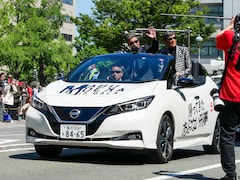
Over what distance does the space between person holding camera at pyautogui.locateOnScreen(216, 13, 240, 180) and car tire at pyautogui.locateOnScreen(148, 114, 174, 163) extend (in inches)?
77.5

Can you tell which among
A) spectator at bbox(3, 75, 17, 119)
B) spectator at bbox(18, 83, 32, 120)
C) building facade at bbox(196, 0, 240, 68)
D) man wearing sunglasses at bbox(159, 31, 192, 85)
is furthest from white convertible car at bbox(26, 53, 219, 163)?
building facade at bbox(196, 0, 240, 68)

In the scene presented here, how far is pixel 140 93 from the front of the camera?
8445 millimetres

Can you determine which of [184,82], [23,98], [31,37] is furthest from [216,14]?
[184,82]

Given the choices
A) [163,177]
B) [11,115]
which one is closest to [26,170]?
[163,177]

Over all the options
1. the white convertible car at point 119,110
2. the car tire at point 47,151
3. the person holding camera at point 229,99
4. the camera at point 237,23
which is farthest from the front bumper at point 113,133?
the camera at point 237,23

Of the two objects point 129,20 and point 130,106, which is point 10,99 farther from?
point 129,20

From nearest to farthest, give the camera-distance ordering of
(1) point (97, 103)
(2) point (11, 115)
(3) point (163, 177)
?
1. (3) point (163, 177)
2. (1) point (97, 103)
3. (2) point (11, 115)

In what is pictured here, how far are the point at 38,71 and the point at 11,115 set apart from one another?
4056cm

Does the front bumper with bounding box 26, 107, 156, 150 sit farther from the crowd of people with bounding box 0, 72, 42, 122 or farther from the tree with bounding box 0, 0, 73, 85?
the tree with bounding box 0, 0, 73, 85

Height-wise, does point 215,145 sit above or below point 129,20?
below

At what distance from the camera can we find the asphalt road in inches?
287

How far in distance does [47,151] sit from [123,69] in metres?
1.50

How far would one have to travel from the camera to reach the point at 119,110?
8258mm

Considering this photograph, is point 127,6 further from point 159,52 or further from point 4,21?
point 159,52
